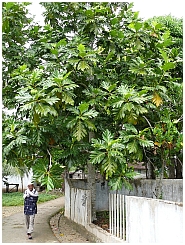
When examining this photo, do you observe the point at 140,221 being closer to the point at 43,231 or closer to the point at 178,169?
the point at 43,231

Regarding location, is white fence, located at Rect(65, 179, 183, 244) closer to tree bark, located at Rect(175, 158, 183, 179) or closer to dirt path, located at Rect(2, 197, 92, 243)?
dirt path, located at Rect(2, 197, 92, 243)

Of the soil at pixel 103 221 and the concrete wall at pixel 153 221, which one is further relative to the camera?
the soil at pixel 103 221

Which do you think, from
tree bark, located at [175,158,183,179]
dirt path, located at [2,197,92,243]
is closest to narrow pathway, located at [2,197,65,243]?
dirt path, located at [2,197,92,243]

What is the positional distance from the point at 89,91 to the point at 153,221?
3306 mm

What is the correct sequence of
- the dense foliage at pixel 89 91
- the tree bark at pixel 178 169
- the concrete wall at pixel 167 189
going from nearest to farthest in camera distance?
the dense foliage at pixel 89 91 < the concrete wall at pixel 167 189 < the tree bark at pixel 178 169

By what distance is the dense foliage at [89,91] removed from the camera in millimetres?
6629

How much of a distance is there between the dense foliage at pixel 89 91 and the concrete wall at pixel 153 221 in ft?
2.89

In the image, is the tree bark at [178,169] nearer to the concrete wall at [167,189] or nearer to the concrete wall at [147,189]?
the concrete wall at [147,189]

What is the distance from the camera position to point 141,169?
21.9 metres

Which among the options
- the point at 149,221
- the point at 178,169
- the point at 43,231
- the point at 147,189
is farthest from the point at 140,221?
the point at 178,169

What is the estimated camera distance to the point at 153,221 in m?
5.32

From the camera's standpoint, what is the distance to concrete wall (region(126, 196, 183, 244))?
15.6 ft

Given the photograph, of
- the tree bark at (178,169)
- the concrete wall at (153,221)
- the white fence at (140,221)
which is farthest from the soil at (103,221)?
the tree bark at (178,169)

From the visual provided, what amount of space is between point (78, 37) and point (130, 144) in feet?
9.48
